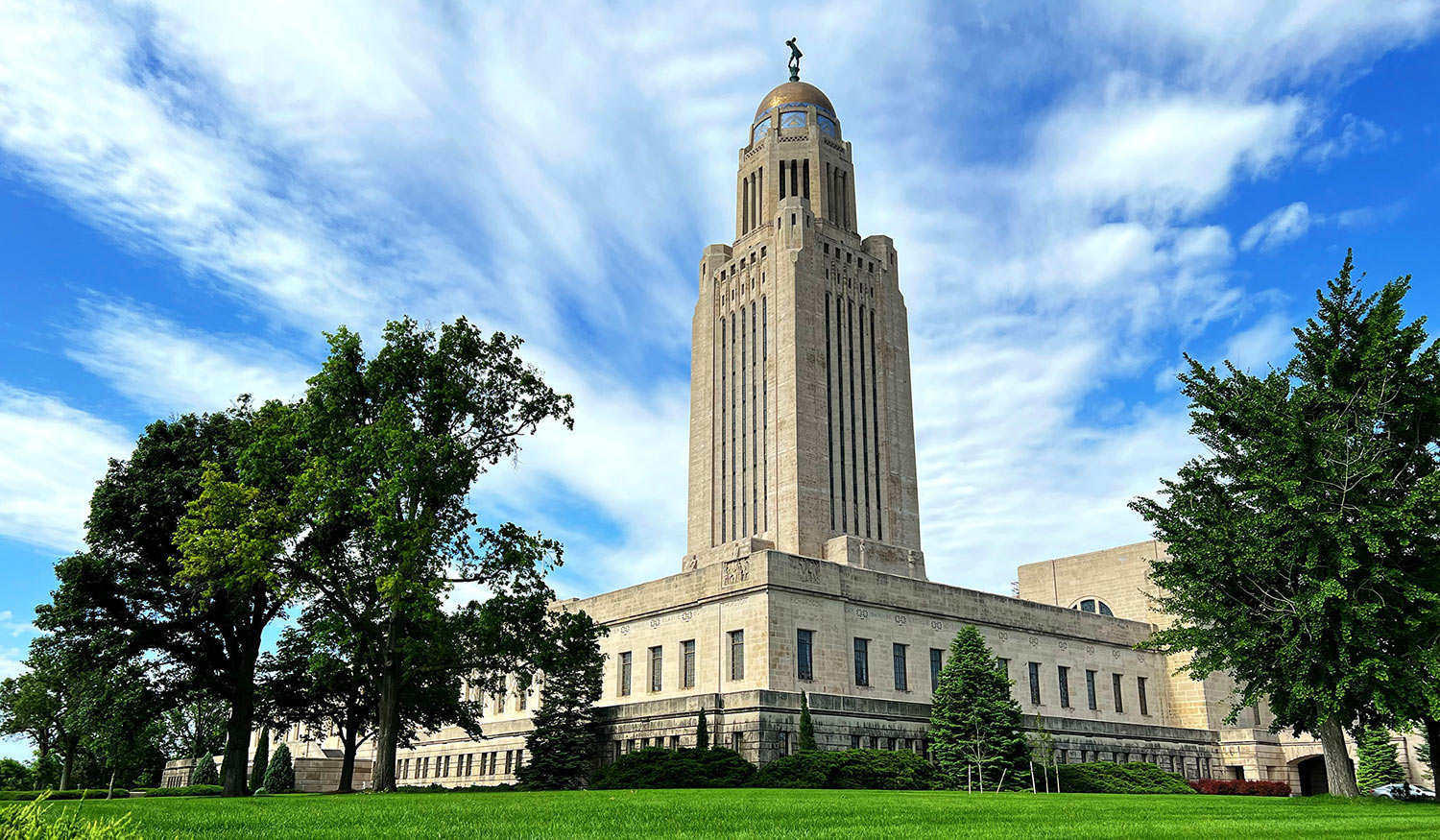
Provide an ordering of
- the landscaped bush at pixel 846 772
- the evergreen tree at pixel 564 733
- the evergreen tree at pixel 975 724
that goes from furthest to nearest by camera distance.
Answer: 1. the evergreen tree at pixel 564 733
2. the evergreen tree at pixel 975 724
3. the landscaped bush at pixel 846 772

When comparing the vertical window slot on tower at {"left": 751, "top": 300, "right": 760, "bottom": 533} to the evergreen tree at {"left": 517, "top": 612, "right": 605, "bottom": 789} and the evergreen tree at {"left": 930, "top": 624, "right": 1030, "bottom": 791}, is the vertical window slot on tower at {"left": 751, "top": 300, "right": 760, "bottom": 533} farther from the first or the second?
the evergreen tree at {"left": 930, "top": 624, "right": 1030, "bottom": 791}

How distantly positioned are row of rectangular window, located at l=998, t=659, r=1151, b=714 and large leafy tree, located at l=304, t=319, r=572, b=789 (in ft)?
89.5

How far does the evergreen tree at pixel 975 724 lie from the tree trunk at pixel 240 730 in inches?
938

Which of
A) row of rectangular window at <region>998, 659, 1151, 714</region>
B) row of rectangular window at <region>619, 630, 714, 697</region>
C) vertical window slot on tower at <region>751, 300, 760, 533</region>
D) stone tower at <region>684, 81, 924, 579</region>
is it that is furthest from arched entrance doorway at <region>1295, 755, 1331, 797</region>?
vertical window slot on tower at <region>751, 300, 760, 533</region>

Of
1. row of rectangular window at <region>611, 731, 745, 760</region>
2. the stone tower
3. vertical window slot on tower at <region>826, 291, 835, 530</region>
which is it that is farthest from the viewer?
vertical window slot on tower at <region>826, 291, 835, 530</region>

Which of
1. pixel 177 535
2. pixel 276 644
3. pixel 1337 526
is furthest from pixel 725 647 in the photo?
pixel 1337 526

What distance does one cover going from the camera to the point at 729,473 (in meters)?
68.6

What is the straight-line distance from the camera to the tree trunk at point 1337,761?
2570 cm

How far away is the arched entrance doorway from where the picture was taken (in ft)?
174

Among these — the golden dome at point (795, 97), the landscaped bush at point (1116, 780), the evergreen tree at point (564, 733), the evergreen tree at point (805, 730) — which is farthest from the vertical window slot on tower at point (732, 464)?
the landscaped bush at point (1116, 780)

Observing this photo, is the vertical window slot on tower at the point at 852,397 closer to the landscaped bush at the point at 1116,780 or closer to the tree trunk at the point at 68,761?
the landscaped bush at the point at 1116,780

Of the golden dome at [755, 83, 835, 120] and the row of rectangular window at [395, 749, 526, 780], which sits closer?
the row of rectangular window at [395, 749, 526, 780]

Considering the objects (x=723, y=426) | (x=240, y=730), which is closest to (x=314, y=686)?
(x=240, y=730)

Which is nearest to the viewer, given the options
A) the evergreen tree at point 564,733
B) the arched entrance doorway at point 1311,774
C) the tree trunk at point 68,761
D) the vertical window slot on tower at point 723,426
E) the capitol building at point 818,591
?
the evergreen tree at point 564,733
